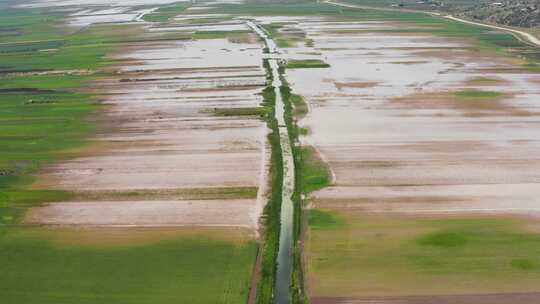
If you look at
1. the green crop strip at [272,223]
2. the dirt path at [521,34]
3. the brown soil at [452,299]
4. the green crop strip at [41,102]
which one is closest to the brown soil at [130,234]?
the green crop strip at [272,223]

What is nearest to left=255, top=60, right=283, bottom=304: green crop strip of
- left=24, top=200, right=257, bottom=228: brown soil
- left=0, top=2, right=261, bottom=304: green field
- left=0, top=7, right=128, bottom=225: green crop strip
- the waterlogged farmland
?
the waterlogged farmland

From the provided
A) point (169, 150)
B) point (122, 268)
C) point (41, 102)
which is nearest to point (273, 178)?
point (169, 150)

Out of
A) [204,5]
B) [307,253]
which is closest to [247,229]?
[307,253]

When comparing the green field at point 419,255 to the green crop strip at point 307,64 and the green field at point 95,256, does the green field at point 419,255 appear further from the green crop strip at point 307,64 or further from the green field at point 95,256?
the green crop strip at point 307,64

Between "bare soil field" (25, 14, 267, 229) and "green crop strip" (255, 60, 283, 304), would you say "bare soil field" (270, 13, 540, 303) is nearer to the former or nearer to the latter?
"green crop strip" (255, 60, 283, 304)

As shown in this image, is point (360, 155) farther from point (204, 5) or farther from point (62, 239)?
point (204, 5)

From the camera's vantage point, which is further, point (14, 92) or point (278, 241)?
point (14, 92)
